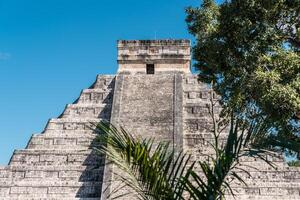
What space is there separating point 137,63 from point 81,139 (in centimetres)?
491

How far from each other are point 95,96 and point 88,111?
0.97m

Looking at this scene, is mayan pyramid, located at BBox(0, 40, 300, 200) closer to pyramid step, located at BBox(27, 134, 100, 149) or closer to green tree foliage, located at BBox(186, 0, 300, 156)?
pyramid step, located at BBox(27, 134, 100, 149)

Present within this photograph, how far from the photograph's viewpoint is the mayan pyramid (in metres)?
11.7

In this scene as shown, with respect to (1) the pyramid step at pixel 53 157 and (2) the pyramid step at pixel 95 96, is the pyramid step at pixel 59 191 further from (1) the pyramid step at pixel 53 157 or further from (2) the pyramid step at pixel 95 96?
(2) the pyramid step at pixel 95 96

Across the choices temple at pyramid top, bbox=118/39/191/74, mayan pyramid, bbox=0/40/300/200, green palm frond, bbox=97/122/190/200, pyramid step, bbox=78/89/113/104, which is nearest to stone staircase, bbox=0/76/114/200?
mayan pyramid, bbox=0/40/300/200

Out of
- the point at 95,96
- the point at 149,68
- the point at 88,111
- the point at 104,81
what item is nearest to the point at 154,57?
the point at 149,68

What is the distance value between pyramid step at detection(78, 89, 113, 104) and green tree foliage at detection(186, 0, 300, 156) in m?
6.65

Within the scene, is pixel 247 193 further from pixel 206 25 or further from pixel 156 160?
pixel 156 160

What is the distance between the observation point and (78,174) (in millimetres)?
12227

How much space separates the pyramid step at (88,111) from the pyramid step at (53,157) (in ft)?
5.88

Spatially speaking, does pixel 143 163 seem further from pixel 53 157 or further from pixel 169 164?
pixel 53 157

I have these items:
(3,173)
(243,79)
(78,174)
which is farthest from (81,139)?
(243,79)

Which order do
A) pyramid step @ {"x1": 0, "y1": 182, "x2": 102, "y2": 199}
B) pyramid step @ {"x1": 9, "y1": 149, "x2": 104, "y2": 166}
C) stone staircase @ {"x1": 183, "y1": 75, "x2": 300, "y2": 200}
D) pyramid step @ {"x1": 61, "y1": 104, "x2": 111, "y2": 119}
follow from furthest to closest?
1. pyramid step @ {"x1": 61, "y1": 104, "x2": 111, "y2": 119}
2. pyramid step @ {"x1": 9, "y1": 149, "x2": 104, "y2": 166}
3. pyramid step @ {"x1": 0, "y1": 182, "x2": 102, "y2": 199}
4. stone staircase @ {"x1": 183, "y1": 75, "x2": 300, "y2": 200}

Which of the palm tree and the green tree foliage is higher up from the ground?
the green tree foliage
